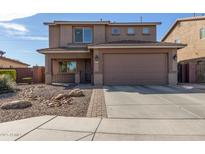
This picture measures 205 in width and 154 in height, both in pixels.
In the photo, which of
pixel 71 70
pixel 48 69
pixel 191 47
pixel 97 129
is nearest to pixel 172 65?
pixel 191 47

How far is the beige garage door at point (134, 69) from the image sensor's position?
20125 millimetres

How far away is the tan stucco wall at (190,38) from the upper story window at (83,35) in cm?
1144

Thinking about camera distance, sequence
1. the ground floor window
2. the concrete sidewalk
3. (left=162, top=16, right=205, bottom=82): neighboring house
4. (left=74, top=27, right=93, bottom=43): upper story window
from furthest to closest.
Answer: the ground floor window
(left=74, top=27, right=93, bottom=43): upper story window
(left=162, top=16, right=205, bottom=82): neighboring house
the concrete sidewalk

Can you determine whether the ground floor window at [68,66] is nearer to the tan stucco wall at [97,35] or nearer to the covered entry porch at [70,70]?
the covered entry porch at [70,70]

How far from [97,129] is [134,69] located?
14598mm

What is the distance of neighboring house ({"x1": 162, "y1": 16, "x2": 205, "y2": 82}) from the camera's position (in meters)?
23.3

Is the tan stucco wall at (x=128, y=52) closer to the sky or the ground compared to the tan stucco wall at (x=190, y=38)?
closer to the ground

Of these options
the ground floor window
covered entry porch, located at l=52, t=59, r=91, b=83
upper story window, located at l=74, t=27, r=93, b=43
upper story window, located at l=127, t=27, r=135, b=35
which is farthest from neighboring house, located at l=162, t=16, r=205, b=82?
the ground floor window

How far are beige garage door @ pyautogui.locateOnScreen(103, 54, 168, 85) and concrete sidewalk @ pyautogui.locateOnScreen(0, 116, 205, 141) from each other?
513 inches

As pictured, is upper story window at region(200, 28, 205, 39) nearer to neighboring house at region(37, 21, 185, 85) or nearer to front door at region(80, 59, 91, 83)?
neighboring house at region(37, 21, 185, 85)

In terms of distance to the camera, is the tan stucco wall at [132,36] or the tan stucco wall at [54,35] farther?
the tan stucco wall at [54,35]

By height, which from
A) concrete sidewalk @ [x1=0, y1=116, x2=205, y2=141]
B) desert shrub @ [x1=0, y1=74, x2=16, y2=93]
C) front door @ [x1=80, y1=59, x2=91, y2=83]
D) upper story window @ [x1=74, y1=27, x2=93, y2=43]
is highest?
upper story window @ [x1=74, y1=27, x2=93, y2=43]

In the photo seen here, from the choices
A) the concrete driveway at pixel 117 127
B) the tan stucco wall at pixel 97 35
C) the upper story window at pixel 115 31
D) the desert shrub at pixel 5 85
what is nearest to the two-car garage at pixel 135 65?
the tan stucco wall at pixel 97 35

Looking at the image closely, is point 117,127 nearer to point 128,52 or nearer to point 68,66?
point 128,52
